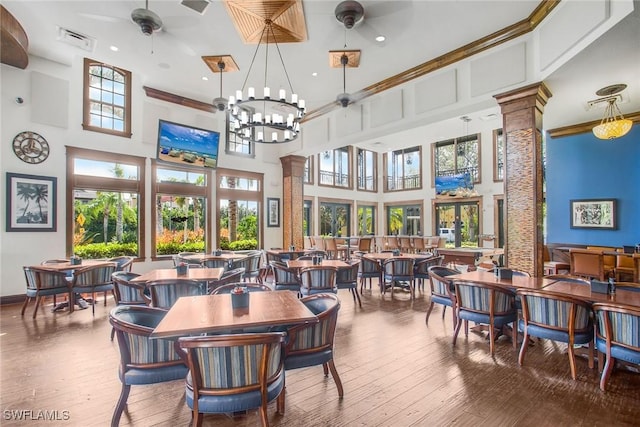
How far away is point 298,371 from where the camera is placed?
3072 millimetres

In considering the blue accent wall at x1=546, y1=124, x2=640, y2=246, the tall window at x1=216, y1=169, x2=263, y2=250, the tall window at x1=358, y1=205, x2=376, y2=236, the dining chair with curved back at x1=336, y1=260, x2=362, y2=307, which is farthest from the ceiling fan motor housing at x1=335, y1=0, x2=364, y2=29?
the tall window at x1=358, y1=205, x2=376, y2=236

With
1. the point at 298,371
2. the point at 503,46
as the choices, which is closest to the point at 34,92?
the point at 298,371

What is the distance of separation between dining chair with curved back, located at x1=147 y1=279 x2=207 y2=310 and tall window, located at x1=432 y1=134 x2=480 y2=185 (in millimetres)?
11227

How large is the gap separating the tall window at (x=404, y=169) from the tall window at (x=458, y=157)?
2.74 ft

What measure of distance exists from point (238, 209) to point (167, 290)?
5.40m

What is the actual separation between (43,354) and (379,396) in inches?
146

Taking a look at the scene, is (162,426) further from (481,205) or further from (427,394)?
(481,205)

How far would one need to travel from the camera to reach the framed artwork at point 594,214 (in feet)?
23.2

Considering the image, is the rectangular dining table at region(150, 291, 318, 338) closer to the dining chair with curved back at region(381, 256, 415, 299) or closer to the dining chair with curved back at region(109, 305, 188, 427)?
the dining chair with curved back at region(109, 305, 188, 427)

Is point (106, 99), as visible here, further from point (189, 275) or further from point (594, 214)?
point (594, 214)

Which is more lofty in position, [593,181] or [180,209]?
[593,181]

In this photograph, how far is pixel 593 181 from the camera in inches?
290

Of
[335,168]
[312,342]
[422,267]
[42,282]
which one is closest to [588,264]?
[422,267]

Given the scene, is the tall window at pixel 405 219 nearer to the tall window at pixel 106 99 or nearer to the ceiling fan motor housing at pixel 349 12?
the ceiling fan motor housing at pixel 349 12
